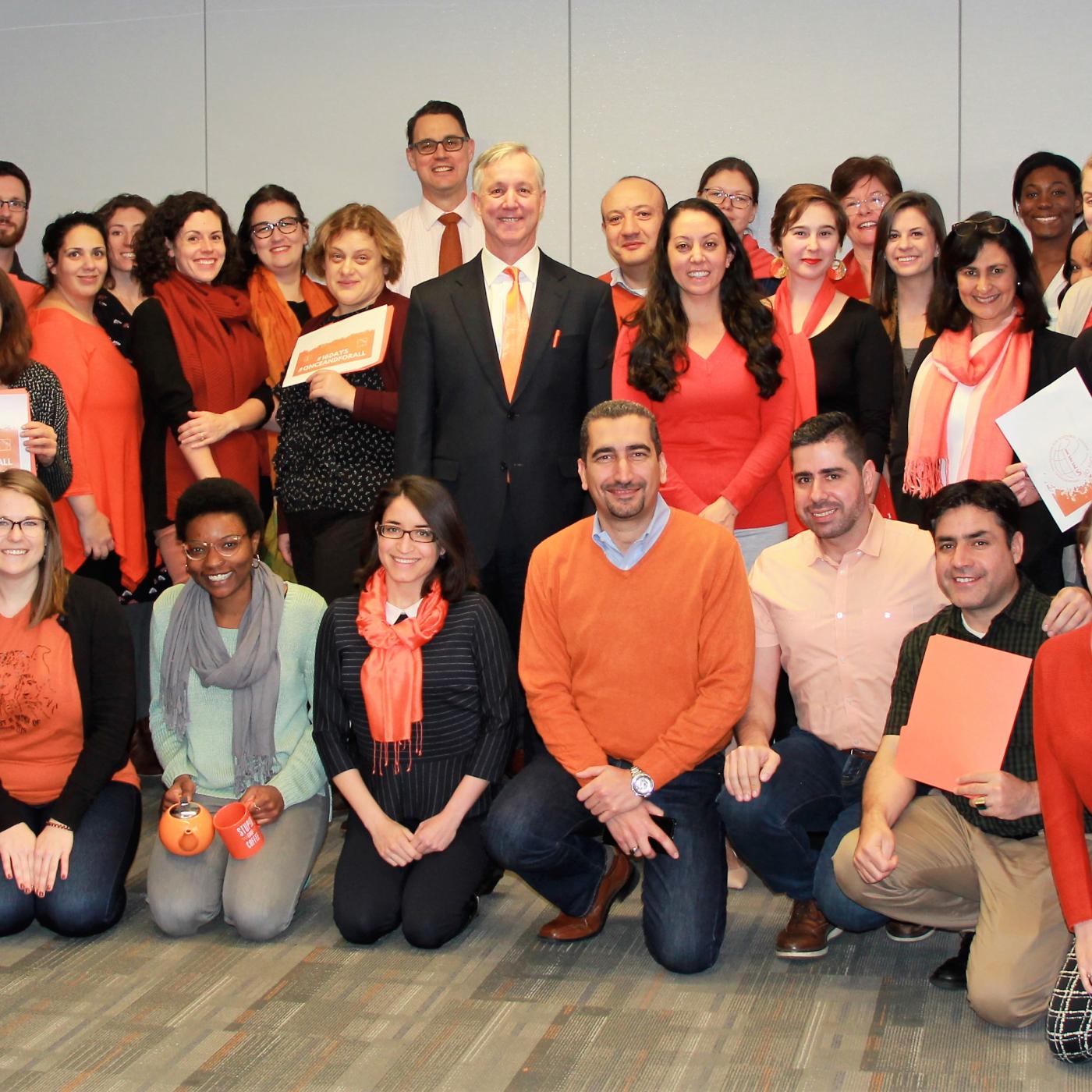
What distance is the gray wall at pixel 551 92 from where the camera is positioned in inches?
213

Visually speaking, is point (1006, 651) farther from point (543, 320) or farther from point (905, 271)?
point (543, 320)

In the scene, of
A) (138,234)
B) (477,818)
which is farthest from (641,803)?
(138,234)

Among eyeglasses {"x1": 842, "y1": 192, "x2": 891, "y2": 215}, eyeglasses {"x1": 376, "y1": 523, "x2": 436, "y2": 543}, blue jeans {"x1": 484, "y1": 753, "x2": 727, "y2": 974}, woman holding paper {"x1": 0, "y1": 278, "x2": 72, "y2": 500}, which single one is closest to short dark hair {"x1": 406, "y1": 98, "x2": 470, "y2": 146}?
eyeglasses {"x1": 842, "y1": 192, "x2": 891, "y2": 215}

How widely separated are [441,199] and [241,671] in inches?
87.6

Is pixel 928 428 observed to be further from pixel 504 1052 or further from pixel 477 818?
pixel 504 1052

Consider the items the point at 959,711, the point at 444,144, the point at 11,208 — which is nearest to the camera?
the point at 959,711

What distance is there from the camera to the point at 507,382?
3.84 metres

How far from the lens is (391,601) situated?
347cm

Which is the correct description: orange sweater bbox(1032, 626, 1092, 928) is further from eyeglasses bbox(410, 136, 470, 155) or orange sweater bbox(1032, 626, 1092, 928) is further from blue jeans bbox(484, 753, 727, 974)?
eyeglasses bbox(410, 136, 470, 155)

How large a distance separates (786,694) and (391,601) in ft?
3.76

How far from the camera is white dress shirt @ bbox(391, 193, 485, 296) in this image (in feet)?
16.5

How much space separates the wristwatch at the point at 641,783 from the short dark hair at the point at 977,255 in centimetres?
152

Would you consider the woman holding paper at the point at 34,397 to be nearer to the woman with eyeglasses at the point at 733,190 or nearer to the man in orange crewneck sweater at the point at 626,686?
the man in orange crewneck sweater at the point at 626,686

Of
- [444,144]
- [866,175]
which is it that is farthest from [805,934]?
[444,144]
